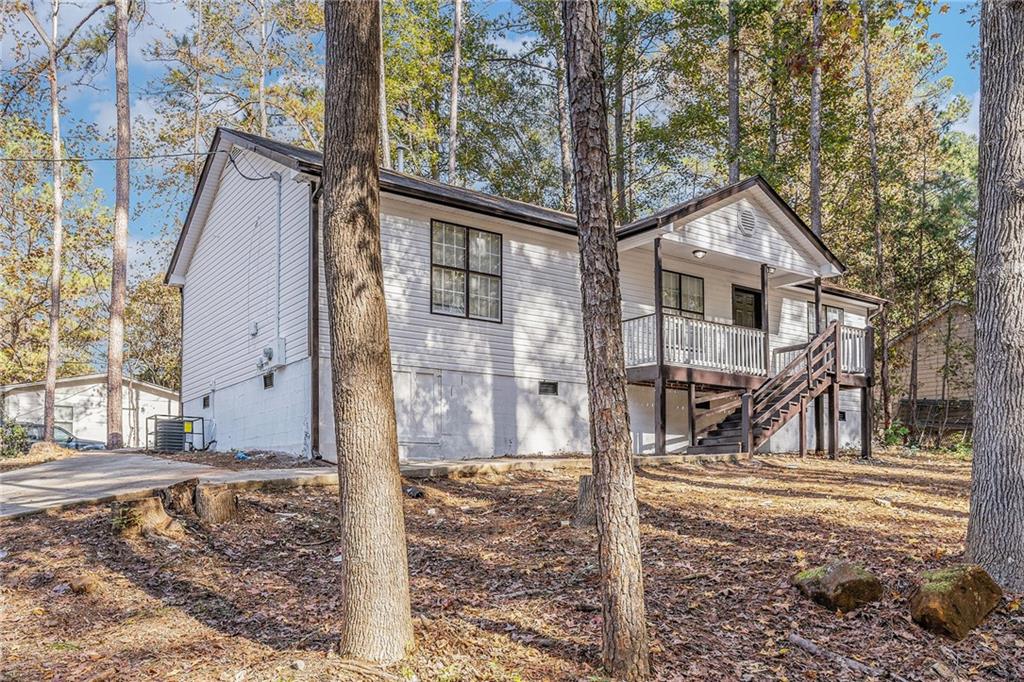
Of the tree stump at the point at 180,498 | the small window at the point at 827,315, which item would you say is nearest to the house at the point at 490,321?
the small window at the point at 827,315

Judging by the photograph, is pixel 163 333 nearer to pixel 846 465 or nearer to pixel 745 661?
pixel 846 465

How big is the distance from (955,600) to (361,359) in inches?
162

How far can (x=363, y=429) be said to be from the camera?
4355 mm

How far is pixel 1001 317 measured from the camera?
218 inches

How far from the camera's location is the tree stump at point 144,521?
21.7ft

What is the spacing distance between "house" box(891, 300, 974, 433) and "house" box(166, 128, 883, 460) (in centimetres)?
864

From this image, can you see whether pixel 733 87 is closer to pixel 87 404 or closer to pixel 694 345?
pixel 694 345

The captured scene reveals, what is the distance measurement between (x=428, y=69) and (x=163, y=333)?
1620 cm

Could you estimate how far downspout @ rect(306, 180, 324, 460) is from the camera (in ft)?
37.3

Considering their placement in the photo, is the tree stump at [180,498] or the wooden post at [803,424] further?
the wooden post at [803,424]

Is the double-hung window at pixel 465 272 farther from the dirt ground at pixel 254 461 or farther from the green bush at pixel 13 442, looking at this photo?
the green bush at pixel 13 442

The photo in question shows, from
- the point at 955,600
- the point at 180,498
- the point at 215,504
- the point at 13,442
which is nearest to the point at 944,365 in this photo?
the point at 955,600

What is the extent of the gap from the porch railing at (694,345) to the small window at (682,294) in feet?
4.72

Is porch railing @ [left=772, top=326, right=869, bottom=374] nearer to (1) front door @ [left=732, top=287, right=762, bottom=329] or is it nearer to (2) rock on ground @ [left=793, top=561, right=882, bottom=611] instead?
(1) front door @ [left=732, top=287, right=762, bottom=329]
